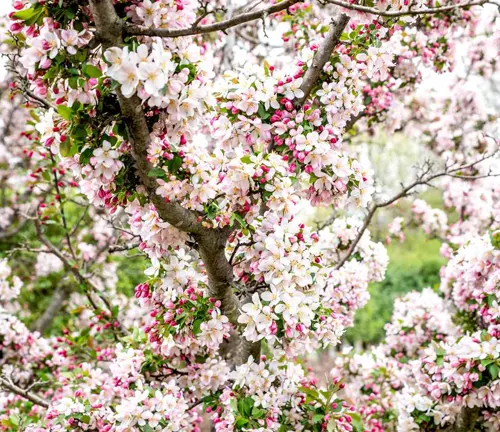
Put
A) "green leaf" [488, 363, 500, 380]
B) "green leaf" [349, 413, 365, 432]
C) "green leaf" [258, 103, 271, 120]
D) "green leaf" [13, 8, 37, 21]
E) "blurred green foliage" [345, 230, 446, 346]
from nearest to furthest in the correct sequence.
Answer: "green leaf" [13, 8, 37, 21] → "green leaf" [258, 103, 271, 120] → "green leaf" [488, 363, 500, 380] → "green leaf" [349, 413, 365, 432] → "blurred green foliage" [345, 230, 446, 346]

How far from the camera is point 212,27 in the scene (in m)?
1.79

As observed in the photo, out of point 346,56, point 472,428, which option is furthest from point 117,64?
point 472,428

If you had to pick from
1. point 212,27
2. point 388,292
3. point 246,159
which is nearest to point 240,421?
point 246,159

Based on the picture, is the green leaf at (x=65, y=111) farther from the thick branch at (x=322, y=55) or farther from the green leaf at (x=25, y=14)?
the thick branch at (x=322, y=55)

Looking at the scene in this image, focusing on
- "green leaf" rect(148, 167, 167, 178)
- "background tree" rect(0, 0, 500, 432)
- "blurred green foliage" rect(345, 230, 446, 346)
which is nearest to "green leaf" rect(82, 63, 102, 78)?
"background tree" rect(0, 0, 500, 432)

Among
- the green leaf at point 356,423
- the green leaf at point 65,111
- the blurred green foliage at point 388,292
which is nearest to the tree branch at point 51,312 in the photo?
the green leaf at point 356,423

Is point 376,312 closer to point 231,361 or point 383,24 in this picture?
point 231,361

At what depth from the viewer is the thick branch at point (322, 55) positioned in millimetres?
2402

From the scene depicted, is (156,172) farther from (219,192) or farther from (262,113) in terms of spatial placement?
(262,113)

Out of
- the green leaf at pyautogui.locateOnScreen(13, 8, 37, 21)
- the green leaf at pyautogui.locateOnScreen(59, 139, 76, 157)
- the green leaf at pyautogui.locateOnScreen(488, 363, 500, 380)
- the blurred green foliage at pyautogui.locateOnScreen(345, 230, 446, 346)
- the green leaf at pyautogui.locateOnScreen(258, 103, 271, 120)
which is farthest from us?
the blurred green foliage at pyautogui.locateOnScreen(345, 230, 446, 346)

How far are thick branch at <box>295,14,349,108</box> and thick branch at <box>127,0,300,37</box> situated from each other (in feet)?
2.06

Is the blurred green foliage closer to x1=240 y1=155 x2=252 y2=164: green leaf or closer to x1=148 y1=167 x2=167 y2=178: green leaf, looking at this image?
x1=240 y1=155 x2=252 y2=164: green leaf

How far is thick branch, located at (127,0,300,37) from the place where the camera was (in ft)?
5.86

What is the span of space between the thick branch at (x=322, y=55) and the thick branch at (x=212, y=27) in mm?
628
